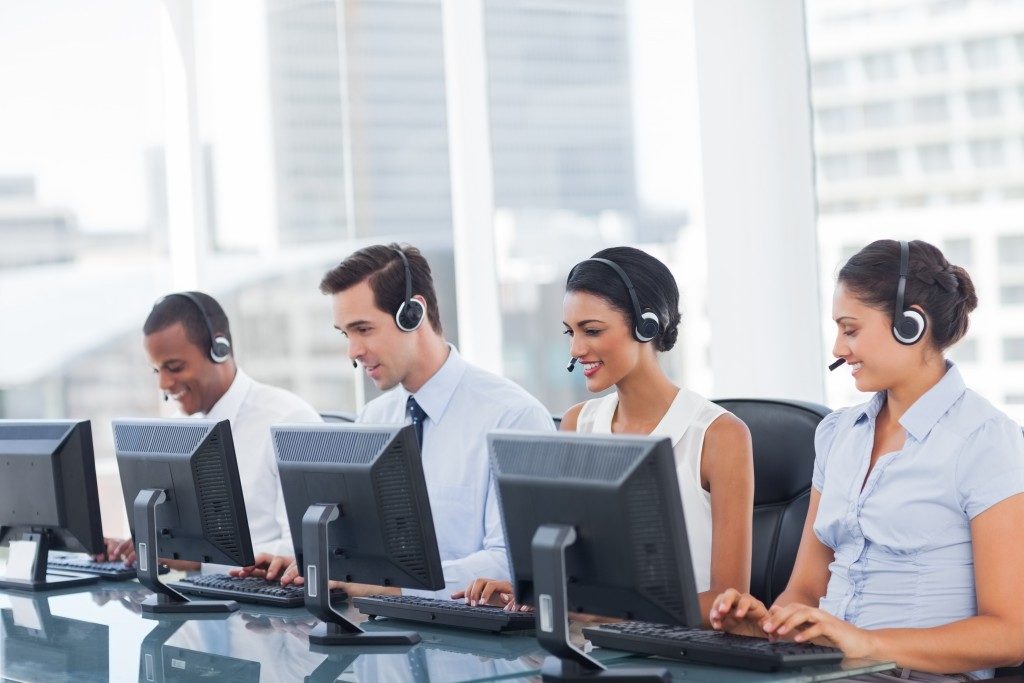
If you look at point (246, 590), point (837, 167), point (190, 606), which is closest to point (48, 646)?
point (190, 606)

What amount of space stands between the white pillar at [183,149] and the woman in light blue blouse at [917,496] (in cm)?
340

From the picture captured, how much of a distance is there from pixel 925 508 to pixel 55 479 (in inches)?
74.8

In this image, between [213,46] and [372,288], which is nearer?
[372,288]

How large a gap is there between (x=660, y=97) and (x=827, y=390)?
1144mm

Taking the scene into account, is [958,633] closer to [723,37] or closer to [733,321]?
[733,321]

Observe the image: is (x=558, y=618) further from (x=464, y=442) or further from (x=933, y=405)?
(x=464, y=442)

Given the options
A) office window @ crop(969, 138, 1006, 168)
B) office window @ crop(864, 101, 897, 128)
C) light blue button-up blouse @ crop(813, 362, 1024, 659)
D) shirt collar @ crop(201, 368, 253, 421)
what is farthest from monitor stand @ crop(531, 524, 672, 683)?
office window @ crop(864, 101, 897, 128)

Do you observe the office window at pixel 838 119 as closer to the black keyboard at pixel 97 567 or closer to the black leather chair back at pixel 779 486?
the black leather chair back at pixel 779 486

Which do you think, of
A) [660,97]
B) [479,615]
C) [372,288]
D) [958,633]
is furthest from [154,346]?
[958,633]

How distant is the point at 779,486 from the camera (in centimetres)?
263

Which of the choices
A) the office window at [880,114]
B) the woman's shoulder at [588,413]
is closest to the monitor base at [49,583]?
the woman's shoulder at [588,413]

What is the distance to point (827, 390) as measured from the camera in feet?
12.1

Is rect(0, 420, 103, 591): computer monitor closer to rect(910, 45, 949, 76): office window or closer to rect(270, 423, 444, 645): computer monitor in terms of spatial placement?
rect(270, 423, 444, 645): computer monitor

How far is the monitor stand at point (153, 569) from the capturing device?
2.58m
